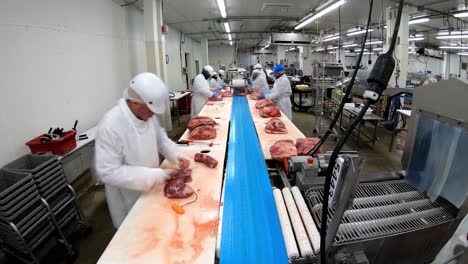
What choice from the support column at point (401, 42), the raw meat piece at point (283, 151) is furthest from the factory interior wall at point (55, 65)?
the support column at point (401, 42)

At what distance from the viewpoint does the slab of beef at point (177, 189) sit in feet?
5.62

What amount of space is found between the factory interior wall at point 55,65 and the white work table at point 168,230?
2.42 m

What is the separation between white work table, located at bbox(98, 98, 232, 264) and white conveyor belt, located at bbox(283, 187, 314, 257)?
1.49 ft

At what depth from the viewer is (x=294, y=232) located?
1370mm

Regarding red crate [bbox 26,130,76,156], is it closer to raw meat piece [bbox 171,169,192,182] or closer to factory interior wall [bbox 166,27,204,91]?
raw meat piece [bbox 171,169,192,182]

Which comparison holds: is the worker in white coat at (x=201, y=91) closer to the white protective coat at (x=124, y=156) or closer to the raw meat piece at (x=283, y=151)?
the raw meat piece at (x=283, y=151)

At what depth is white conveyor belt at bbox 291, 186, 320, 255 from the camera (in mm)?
1254

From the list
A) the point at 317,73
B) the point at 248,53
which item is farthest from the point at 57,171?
the point at 248,53

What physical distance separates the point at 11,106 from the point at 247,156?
2855mm

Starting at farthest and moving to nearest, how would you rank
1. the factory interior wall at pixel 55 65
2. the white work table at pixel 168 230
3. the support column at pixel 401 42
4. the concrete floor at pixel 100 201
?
the support column at pixel 401 42 < the factory interior wall at pixel 55 65 < the concrete floor at pixel 100 201 < the white work table at pixel 168 230

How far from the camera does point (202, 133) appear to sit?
121 inches

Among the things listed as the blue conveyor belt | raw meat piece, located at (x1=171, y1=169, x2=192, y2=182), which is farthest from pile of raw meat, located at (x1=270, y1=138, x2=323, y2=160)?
raw meat piece, located at (x1=171, y1=169, x2=192, y2=182)

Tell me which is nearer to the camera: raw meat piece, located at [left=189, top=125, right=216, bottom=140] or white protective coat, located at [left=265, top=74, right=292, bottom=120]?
raw meat piece, located at [left=189, top=125, right=216, bottom=140]

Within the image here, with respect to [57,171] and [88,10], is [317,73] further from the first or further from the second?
[57,171]
